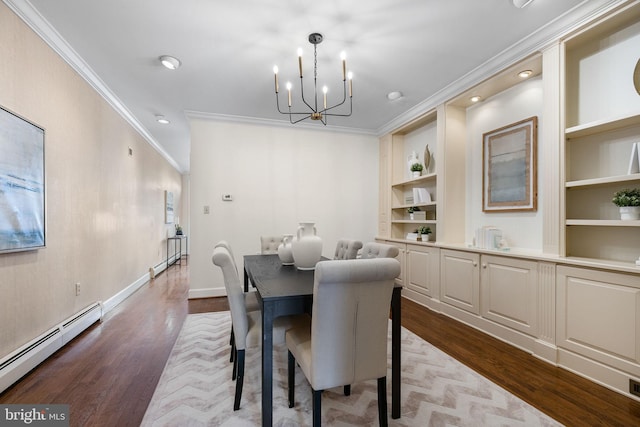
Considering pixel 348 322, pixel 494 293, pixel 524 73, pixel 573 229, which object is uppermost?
pixel 524 73

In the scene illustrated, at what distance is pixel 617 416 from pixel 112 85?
16.8 feet

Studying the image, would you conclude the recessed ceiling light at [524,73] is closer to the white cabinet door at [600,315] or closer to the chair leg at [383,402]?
the white cabinet door at [600,315]

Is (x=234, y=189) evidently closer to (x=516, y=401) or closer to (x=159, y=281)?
(x=159, y=281)

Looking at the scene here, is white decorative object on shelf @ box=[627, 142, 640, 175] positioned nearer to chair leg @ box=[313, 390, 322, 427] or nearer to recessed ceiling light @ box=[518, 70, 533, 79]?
recessed ceiling light @ box=[518, 70, 533, 79]

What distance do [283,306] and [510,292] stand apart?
225 centimetres

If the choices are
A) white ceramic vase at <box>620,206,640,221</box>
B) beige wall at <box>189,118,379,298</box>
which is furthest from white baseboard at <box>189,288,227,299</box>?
white ceramic vase at <box>620,206,640,221</box>

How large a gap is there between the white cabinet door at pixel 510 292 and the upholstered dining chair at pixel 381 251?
1.28 metres

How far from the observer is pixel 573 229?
91.6 inches

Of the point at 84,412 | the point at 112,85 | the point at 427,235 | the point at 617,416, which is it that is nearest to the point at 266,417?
the point at 84,412

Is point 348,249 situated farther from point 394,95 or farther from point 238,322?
point 394,95

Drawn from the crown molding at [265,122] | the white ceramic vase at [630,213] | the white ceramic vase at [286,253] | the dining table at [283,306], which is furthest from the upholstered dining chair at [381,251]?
the crown molding at [265,122]

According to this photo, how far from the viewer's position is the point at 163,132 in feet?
16.4

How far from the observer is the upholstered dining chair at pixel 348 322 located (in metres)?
1.24

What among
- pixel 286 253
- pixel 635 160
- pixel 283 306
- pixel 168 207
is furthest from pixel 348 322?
pixel 168 207
